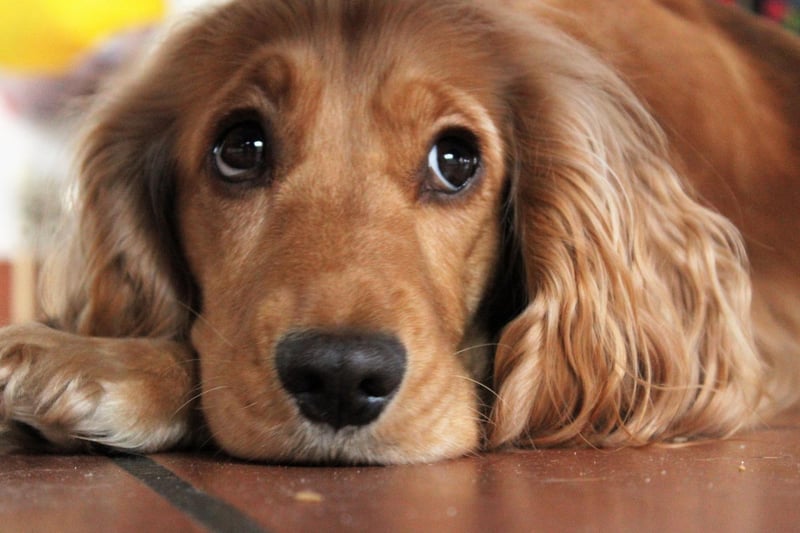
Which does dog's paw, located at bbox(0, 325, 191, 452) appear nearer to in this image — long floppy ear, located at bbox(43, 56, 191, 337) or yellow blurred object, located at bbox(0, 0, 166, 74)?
long floppy ear, located at bbox(43, 56, 191, 337)

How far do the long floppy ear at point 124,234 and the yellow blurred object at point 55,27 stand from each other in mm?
2735

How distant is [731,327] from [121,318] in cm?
111

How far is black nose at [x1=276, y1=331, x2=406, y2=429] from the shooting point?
1408mm

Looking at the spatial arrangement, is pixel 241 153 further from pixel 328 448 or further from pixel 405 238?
pixel 328 448

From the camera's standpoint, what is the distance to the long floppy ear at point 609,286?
5.91 ft

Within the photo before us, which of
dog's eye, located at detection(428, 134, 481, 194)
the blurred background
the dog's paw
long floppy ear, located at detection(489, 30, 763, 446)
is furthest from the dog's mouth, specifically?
the blurred background

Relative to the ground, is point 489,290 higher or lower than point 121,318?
higher

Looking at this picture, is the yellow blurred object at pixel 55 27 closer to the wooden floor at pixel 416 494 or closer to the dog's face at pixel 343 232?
the dog's face at pixel 343 232

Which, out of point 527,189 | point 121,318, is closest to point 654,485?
point 527,189

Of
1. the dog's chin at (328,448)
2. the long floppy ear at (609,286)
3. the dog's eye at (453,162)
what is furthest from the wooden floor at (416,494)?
the dog's eye at (453,162)

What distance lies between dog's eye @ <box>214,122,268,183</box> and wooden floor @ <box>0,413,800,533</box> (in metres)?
0.50

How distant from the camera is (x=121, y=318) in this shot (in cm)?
208

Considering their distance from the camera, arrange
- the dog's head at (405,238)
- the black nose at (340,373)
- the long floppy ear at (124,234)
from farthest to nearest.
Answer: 1. the long floppy ear at (124,234)
2. the dog's head at (405,238)
3. the black nose at (340,373)

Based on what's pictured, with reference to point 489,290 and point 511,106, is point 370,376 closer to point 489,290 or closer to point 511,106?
point 489,290
